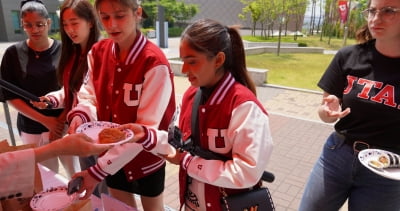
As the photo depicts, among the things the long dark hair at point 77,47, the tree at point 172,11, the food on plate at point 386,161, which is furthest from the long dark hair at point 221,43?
the tree at point 172,11

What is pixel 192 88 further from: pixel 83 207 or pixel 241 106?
pixel 83 207

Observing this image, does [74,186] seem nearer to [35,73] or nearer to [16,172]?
[16,172]

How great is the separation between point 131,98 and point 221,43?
604 mm

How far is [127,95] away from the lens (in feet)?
5.49

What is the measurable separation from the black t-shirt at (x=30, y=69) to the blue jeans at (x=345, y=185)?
2109 mm

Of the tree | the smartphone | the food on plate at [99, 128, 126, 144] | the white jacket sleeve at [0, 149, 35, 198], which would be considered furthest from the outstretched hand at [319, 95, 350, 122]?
the tree

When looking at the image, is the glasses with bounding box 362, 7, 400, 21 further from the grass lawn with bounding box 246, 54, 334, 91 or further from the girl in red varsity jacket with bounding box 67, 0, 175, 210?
the grass lawn with bounding box 246, 54, 334, 91

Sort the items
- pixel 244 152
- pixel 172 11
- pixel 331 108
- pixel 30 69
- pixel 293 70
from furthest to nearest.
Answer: pixel 172 11, pixel 293 70, pixel 30 69, pixel 331 108, pixel 244 152

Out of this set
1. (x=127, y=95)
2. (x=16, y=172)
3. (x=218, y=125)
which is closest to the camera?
(x=16, y=172)

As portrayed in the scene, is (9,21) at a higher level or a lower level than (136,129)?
higher

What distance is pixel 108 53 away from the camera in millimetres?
1833

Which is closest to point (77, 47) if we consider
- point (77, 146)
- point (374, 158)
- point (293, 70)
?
point (77, 146)

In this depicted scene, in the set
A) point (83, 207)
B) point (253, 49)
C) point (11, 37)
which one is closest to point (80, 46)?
point (83, 207)

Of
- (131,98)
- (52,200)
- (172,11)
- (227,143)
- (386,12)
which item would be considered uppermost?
(172,11)
